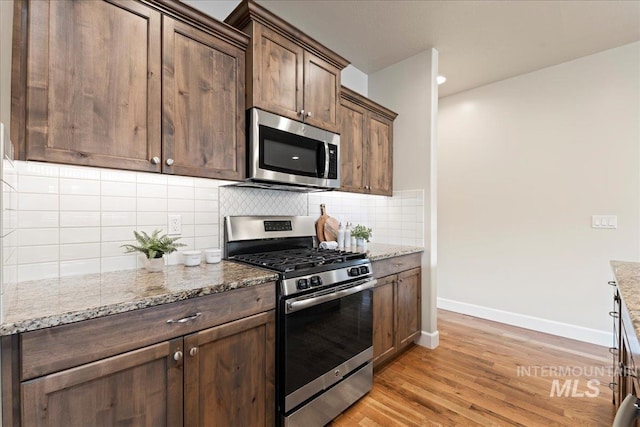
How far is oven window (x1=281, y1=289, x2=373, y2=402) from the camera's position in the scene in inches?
59.4

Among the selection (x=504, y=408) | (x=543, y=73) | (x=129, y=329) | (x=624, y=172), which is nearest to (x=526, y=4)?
(x=543, y=73)

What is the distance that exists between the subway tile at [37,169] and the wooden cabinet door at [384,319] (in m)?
2.02

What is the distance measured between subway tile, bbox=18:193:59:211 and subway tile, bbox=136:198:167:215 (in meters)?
0.34

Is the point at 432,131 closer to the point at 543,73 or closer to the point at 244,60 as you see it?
the point at 543,73

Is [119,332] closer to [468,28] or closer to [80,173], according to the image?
[80,173]

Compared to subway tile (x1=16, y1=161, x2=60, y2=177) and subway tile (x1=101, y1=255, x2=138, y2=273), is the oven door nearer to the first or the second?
subway tile (x1=101, y1=255, x2=138, y2=273)

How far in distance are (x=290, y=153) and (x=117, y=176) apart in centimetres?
98

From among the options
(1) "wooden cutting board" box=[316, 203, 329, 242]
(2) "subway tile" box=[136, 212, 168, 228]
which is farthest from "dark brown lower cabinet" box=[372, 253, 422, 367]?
(2) "subway tile" box=[136, 212, 168, 228]

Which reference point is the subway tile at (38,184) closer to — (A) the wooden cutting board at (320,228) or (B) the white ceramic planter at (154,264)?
(B) the white ceramic planter at (154,264)

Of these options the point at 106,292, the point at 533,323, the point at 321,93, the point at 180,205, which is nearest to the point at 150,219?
the point at 180,205

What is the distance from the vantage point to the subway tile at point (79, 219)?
1385mm

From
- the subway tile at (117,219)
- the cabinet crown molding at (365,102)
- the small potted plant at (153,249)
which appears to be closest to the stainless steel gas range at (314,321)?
the small potted plant at (153,249)

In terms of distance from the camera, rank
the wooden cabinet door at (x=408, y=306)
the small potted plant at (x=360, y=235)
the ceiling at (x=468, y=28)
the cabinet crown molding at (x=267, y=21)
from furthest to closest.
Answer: the small potted plant at (x=360, y=235) → the wooden cabinet door at (x=408, y=306) → the ceiling at (x=468, y=28) → the cabinet crown molding at (x=267, y=21)

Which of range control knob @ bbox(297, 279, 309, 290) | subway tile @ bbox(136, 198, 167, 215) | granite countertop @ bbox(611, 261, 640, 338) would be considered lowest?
range control knob @ bbox(297, 279, 309, 290)
